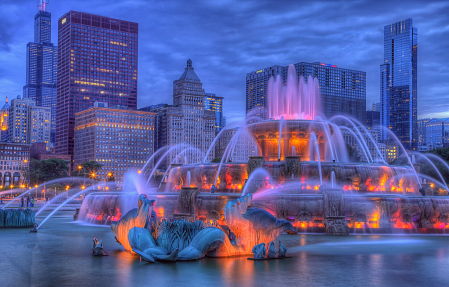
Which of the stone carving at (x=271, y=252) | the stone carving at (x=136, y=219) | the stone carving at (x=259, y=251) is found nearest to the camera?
the stone carving at (x=259, y=251)

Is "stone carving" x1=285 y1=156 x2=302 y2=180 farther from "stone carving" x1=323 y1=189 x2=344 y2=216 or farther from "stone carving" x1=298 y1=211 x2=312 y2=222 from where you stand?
"stone carving" x1=298 y1=211 x2=312 y2=222

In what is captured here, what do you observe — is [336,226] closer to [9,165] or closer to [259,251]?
[259,251]

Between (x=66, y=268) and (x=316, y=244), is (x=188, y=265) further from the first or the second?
(x=316, y=244)

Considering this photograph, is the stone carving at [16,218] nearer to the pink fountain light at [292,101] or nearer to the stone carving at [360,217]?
the stone carving at [360,217]

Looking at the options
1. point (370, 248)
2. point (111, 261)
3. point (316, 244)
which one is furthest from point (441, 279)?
point (111, 261)

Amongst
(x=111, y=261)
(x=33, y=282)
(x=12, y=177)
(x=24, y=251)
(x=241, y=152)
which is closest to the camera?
(x=33, y=282)

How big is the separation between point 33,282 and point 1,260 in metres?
4.42

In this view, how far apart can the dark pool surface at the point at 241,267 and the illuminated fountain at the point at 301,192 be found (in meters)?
3.52

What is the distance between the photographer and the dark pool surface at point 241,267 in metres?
13.3

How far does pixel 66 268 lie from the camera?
1515 centimetres

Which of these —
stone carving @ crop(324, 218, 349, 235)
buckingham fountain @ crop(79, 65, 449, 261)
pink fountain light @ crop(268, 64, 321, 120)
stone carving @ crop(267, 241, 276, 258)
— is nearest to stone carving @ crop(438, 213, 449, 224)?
buckingham fountain @ crop(79, 65, 449, 261)

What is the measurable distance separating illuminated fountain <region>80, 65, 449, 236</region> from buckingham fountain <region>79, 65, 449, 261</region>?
5 centimetres

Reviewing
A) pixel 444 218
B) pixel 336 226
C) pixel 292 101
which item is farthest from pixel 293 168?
pixel 292 101

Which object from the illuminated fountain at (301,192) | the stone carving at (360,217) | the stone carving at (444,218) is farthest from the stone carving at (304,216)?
the stone carving at (444,218)
